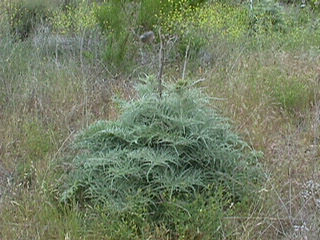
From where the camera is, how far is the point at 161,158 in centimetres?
292

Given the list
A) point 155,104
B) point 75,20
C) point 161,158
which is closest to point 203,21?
point 75,20

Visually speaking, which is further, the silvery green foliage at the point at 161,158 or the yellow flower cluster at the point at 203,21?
the yellow flower cluster at the point at 203,21

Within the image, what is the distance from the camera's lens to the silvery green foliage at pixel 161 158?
2.90 meters

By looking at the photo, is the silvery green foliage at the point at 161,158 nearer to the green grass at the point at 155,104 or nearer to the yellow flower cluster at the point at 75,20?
the green grass at the point at 155,104

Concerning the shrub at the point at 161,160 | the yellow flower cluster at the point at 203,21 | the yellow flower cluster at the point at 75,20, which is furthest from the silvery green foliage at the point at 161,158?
the yellow flower cluster at the point at 75,20

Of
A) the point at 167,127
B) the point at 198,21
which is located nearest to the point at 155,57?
the point at 198,21

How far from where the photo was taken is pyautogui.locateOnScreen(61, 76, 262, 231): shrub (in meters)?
2.88

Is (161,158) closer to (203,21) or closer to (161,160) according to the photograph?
(161,160)

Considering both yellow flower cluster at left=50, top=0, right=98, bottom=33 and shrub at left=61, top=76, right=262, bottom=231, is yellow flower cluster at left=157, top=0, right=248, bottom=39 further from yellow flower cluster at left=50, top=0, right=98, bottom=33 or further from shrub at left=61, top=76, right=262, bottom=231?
shrub at left=61, top=76, right=262, bottom=231

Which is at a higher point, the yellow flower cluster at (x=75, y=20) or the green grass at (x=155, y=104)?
the yellow flower cluster at (x=75, y=20)

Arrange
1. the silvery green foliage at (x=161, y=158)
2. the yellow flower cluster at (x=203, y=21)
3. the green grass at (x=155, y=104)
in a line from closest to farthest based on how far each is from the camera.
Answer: the green grass at (x=155, y=104) < the silvery green foliage at (x=161, y=158) < the yellow flower cluster at (x=203, y=21)

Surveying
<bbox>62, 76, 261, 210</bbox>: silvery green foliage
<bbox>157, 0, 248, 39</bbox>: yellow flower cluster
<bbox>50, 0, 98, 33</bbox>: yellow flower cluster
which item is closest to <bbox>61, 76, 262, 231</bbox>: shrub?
<bbox>62, 76, 261, 210</bbox>: silvery green foliage

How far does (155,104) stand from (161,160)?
47 centimetres

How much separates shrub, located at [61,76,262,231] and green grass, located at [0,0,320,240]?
58 millimetres
